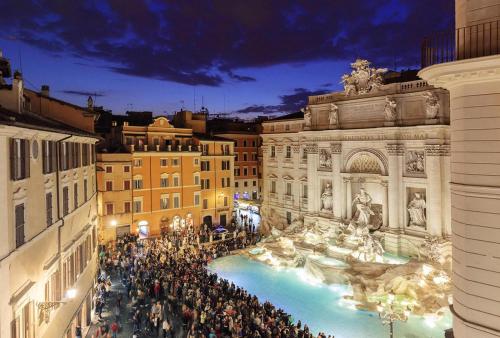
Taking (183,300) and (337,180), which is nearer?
(183,300)

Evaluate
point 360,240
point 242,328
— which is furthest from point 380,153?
point 242,328

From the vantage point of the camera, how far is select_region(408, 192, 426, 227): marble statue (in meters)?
27.9

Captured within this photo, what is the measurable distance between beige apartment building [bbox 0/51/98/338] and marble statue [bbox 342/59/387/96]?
21.3 meters

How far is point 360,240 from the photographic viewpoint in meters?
27.8

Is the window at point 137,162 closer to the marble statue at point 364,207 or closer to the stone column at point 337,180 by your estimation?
the stone column at point 337,180

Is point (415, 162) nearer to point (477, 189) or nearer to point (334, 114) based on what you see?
point (334, 114)

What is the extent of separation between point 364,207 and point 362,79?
1016 cm

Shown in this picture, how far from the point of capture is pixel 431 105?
26562mm

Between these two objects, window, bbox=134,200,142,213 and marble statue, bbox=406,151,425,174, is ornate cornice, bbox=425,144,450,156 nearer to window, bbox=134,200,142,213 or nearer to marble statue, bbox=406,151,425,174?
marble statue, bbox=406,151,425,174

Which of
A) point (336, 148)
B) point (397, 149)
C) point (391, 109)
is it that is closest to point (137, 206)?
point (336, 148)

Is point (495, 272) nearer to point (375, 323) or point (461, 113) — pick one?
point (461, 113)

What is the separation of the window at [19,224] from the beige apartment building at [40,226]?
0.03 m

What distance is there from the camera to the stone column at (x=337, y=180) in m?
33.3

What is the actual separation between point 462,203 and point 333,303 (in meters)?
16.5
